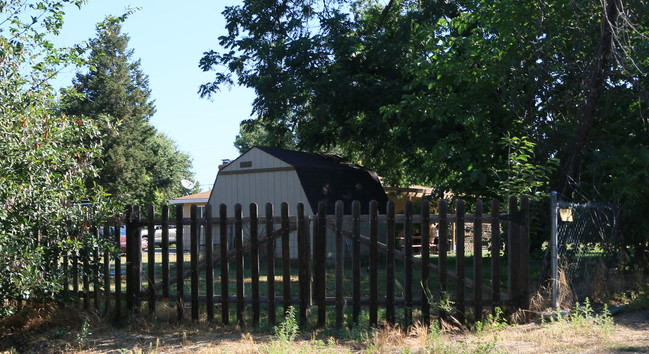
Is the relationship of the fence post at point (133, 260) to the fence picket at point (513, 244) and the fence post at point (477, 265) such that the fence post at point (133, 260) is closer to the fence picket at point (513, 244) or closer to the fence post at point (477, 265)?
the fence post at point (477, 265)

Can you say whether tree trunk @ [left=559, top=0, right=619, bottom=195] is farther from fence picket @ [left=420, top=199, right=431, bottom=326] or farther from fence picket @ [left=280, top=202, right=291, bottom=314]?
fence picket @ [left=280, top=202, right=291, bottom=314]

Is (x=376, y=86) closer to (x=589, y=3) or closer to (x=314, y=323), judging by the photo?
(x=589, y=3)

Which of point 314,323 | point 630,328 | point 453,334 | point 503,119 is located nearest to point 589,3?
point 503,119

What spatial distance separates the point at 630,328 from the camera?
23.2 feet

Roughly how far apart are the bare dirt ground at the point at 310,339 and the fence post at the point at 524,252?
34 centimetres

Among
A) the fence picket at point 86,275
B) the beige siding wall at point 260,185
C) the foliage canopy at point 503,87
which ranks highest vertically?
the foliage canopy at point 503,87

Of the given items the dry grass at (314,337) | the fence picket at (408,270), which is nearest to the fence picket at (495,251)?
the dry grass at (314,337)

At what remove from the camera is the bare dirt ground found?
19.8 ft

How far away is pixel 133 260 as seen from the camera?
8312 mm

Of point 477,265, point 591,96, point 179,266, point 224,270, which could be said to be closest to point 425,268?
point 477,265

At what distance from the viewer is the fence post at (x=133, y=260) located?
827 cm

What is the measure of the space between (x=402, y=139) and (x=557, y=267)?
Result: 8.80 meters

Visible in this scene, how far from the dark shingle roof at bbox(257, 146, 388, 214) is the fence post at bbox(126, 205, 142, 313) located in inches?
293

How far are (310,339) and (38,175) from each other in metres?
3.73
